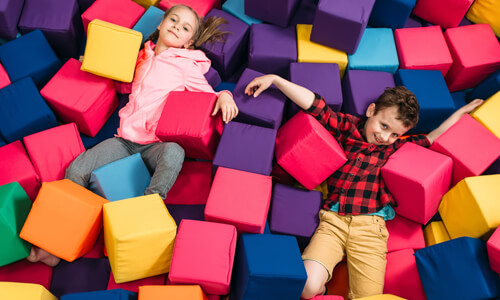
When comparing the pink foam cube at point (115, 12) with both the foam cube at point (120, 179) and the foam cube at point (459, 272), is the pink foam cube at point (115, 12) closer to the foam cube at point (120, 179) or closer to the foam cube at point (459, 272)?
the foam cube at point (120, 179)

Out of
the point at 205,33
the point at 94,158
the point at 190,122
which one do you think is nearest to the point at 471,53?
the point at 205,33

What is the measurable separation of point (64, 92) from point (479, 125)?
1.97m

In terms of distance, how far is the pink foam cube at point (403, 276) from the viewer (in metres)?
1.76

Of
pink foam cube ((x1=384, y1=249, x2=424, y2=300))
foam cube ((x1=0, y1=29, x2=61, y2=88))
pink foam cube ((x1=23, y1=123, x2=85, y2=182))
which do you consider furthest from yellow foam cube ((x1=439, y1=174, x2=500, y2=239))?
foam cube ((x1=0, y1=29, x2=61, y2=88))

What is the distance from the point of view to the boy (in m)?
1.79

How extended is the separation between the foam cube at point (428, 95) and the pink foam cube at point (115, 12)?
1.48 meters

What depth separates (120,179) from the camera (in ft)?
6.05

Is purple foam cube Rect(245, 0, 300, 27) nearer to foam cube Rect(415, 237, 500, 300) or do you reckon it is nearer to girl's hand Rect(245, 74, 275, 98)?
girl's hand Rect(245, 74, 275, 98)

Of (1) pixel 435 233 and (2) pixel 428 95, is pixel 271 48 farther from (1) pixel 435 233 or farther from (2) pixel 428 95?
(1) pixel 435 233

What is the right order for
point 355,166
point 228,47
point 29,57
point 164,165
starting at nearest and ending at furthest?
point 164,165, point 355,166, point 29,57, point 228,47

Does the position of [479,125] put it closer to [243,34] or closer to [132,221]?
[243,34]

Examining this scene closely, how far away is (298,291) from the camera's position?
62.3 inches

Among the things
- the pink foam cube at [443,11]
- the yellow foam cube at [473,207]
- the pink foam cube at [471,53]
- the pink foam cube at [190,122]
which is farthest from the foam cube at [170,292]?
the pink foam cube at [443,11]

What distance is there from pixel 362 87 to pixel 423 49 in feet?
1.48
